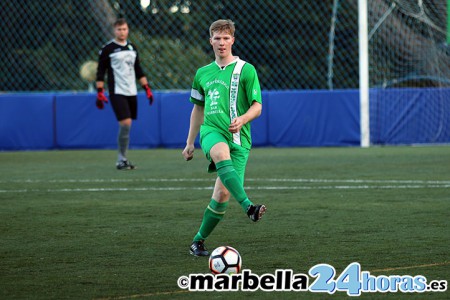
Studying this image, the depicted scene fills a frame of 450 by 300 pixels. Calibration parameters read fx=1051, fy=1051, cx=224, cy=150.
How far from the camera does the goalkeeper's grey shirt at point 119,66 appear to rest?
15547mm

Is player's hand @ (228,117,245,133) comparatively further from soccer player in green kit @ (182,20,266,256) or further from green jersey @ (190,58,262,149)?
green jersey @ (190,58,262,149)

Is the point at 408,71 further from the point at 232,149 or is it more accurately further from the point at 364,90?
the point at 232,149

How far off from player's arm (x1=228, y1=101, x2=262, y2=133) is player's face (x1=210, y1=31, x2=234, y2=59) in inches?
15.6

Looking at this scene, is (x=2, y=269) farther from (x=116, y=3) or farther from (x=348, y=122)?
(x=116, y=3)

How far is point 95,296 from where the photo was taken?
213 inches

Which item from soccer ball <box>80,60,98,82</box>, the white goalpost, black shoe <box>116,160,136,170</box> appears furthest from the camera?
soccer ball <box>80,60,98,82</box>

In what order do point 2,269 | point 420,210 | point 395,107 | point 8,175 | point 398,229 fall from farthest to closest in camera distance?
point 395,107
point 8,175
point 420,210
point 398,229
point 2,269

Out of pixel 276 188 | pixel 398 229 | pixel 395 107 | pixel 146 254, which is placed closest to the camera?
pixel 146 254

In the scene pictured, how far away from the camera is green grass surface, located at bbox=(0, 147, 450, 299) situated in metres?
6.02

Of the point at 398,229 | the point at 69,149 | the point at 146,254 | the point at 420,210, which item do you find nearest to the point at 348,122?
the point at 69,149

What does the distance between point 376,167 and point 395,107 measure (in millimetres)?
6079

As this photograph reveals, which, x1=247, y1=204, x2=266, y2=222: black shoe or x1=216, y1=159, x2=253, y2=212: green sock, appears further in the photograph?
x1=216, y1=159, x2=253, y2=212: green sock

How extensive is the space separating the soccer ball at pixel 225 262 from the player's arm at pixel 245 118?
987mm

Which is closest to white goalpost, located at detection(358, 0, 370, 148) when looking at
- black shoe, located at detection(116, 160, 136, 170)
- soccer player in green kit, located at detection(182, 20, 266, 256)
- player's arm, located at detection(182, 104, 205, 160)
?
black shoe, located at detection(116, 160, 136, 170)
